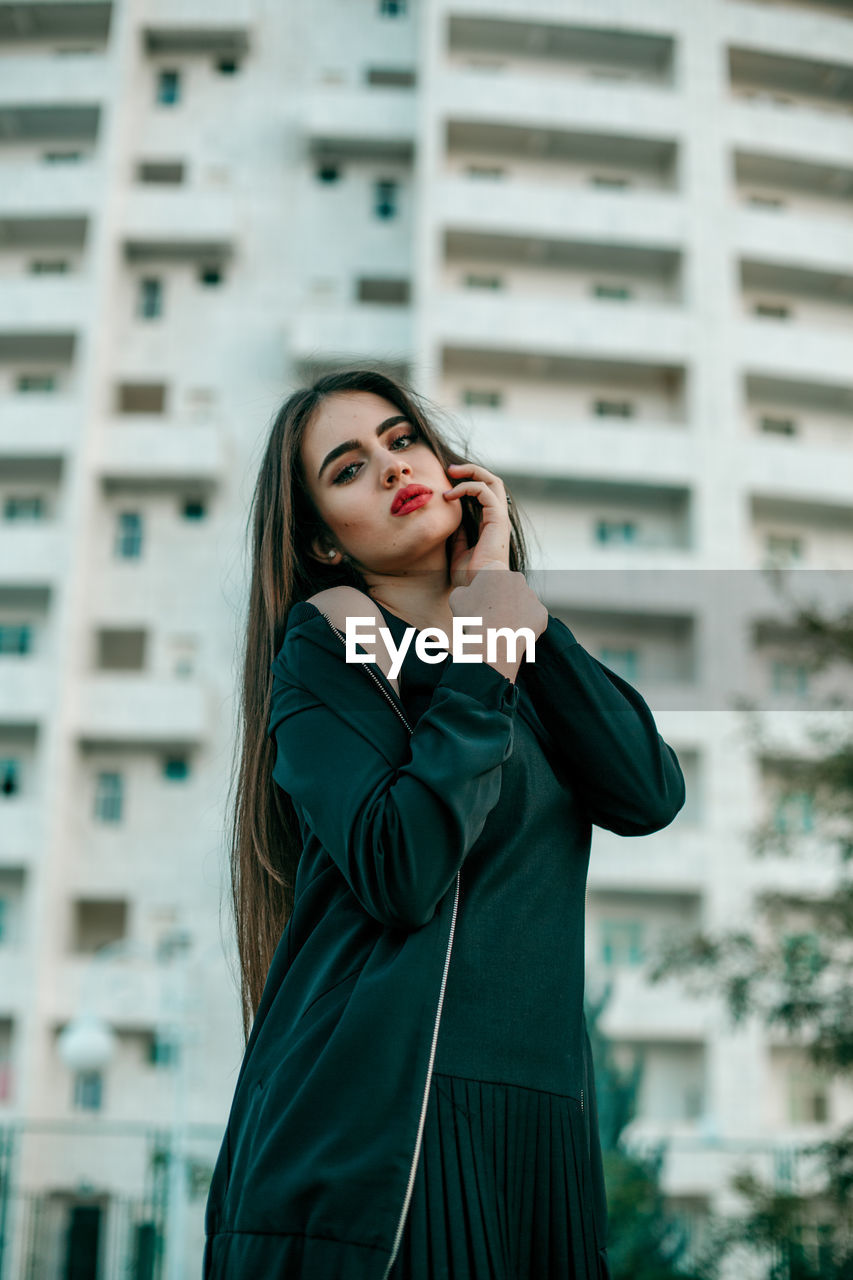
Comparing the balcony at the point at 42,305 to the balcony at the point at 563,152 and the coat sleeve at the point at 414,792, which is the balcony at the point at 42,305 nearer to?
the balcony at the point at 563,152

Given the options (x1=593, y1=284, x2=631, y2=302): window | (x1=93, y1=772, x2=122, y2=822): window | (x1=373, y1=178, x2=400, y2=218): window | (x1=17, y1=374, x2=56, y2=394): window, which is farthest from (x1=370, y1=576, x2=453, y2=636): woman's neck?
(x1=373, y1=178, x2=400, y2=218): window

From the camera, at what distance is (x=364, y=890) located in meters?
1.00

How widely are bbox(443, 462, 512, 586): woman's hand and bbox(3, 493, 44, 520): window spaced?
20571mm

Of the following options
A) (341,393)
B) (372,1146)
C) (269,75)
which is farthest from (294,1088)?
(269,75)

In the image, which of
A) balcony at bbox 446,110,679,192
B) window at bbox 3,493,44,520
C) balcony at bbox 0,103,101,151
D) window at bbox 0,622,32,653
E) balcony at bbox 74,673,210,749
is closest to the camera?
balcony at bbox 74,673,210,749

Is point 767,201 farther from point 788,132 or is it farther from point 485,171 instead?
point 485,171

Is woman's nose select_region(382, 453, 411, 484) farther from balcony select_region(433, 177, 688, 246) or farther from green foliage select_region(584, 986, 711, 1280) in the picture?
balcony select_region(433, 177, 688, 246)

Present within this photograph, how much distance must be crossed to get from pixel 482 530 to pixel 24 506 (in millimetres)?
20831

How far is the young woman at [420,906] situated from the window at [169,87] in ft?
78.0

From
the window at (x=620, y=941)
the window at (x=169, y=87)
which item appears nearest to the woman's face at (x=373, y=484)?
the window at (x=620, y=941)

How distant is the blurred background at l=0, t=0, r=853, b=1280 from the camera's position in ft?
58.3

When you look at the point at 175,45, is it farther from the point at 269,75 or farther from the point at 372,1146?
the point at 372,1146

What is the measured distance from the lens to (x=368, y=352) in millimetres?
17031

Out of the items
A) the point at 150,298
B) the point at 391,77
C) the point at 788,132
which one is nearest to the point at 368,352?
the point at 150,298
